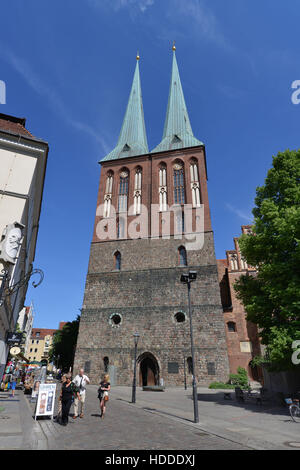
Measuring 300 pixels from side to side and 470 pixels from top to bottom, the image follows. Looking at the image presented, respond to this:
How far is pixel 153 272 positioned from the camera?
2791 centimetres

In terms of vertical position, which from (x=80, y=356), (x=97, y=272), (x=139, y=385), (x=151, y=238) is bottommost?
(x=139, y=385)

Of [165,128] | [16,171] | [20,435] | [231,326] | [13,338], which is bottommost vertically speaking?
[20,435]

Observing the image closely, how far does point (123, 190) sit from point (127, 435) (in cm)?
2941

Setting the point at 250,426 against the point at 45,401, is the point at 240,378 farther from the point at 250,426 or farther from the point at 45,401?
the point at 45,401

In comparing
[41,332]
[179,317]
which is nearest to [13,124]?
[179,317]

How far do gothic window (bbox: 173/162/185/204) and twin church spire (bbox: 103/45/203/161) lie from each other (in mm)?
2904

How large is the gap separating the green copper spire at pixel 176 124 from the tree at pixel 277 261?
21162 mm

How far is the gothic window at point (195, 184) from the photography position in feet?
100

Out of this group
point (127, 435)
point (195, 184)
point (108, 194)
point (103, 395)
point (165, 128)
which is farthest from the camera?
point (165, 128)

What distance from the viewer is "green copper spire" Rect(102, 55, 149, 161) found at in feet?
123
